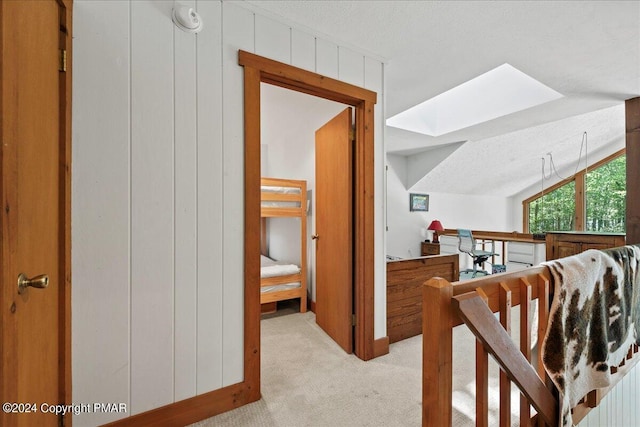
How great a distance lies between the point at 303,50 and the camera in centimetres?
177

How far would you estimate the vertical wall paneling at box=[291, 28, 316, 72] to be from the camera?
1.73 meters

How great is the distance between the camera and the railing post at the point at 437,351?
826 mm

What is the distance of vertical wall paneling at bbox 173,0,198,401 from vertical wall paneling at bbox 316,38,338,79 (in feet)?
2.49

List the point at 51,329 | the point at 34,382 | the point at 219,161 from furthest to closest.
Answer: the point at 219,161 → the point at 51,329 → the point at 34,382

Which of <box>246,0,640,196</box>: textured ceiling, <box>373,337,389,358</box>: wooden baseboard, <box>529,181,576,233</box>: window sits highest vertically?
<box>246,0,640,196</box>: textured ceiling

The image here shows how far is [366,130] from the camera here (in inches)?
80.7

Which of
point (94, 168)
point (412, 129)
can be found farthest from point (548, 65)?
point (94, 168)

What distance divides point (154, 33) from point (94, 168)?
0.71m

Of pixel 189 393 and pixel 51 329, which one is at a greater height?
pixel 51 329

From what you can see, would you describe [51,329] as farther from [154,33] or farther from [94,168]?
[154,33]

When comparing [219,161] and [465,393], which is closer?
[219,161]

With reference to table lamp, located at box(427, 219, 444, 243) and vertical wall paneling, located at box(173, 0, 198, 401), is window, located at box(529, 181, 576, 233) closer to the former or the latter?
table lamp, located at box(427, 219, 444, 243)

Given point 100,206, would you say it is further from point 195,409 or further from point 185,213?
point 195,409

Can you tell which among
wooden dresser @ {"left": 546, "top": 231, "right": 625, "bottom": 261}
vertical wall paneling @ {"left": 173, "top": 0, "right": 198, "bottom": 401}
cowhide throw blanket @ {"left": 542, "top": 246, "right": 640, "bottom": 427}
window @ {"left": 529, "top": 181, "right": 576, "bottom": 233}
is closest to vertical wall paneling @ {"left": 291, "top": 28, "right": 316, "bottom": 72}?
vertical wall paneling @ {"left": 173, "top": 0, "right": 198, "bottom": 401}
